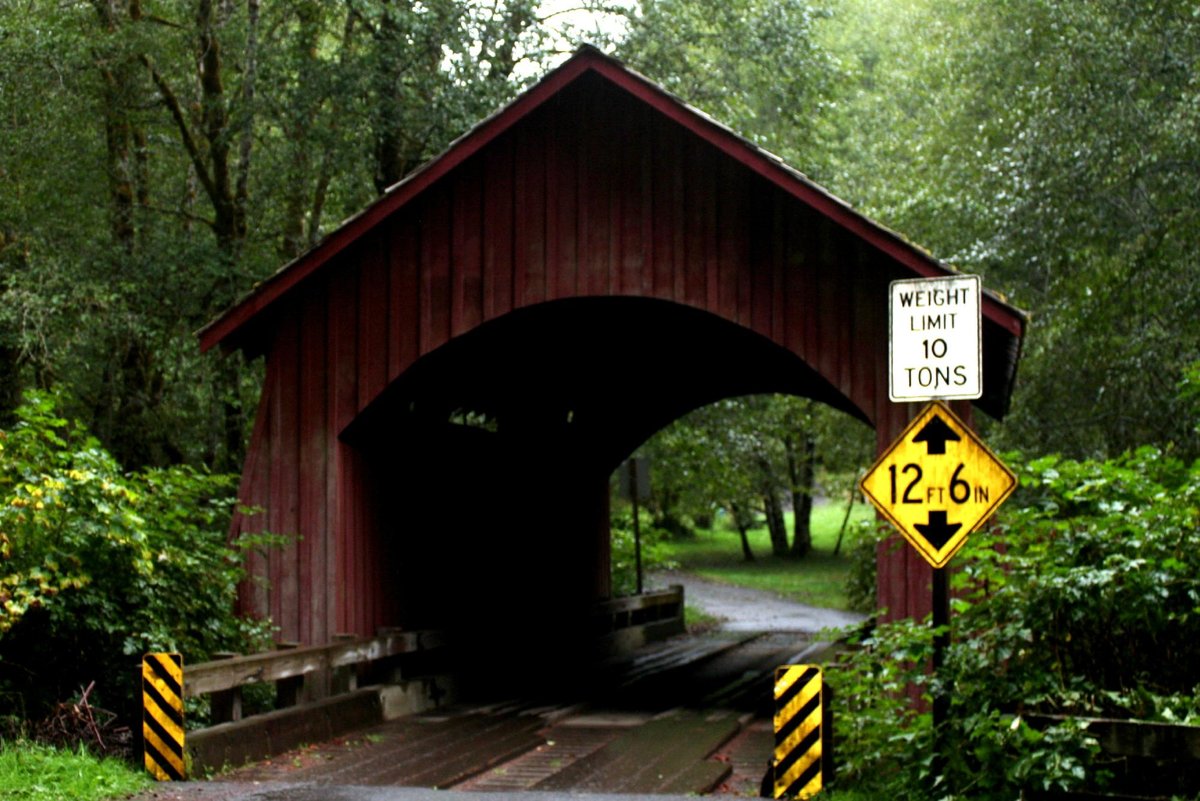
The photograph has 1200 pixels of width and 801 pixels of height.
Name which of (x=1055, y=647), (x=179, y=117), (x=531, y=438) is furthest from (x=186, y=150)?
(x=1055, y=647)

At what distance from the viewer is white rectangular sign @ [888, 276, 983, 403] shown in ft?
26.3

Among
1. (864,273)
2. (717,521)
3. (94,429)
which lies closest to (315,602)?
(864,273)

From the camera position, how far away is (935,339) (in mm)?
8125

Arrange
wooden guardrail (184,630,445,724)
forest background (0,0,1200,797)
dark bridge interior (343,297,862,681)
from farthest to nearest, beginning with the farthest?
1. forest background (0,0,1200,797)
2. dark bridge interior (343,297,862,681)
3. wooden guardrail (184,630,445,724)

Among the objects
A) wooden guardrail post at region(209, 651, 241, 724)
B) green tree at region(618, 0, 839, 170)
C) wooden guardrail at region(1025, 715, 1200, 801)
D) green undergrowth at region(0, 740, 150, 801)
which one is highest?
green tree at region(618, 0, 839, 170)

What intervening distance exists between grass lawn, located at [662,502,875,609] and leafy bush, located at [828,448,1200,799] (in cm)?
2324

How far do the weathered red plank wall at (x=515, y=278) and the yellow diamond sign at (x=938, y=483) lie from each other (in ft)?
14.7

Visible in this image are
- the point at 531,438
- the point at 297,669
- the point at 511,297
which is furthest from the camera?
the point at 531,438

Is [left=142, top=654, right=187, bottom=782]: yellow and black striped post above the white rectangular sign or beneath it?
beneath

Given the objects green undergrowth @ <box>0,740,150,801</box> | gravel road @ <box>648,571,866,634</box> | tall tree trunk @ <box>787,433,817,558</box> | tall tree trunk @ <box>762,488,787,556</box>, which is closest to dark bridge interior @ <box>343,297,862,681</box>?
green undergrowth @ <box>0,740,150,801</box>

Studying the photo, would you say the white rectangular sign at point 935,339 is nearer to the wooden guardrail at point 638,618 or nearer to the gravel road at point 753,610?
the wooden guardrail at point 638,618

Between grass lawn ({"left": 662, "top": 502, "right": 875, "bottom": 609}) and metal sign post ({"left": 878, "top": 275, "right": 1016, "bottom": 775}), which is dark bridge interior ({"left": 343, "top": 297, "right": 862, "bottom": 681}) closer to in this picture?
metal sign post ({"left": 878, "top": 275, "right": 1016, "bottom": 775})

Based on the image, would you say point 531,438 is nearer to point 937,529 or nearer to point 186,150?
point 186,150

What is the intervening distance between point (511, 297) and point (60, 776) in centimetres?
607
